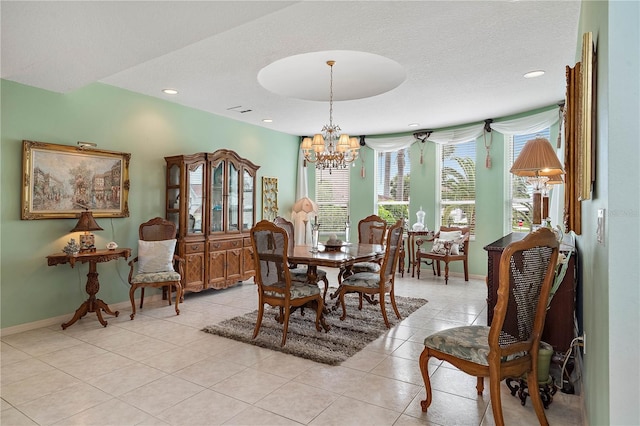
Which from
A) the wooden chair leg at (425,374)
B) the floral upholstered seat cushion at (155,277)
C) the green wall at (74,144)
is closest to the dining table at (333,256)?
the wooden chair leg at (425,374)

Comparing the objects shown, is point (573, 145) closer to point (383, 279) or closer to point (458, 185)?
point (383, 279)

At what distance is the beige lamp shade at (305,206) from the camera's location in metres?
7.27

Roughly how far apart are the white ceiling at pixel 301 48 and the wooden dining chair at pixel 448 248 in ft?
7.11

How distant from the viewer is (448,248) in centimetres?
611

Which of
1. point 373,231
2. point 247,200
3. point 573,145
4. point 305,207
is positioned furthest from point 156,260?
point 573,145

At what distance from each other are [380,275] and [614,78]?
2.92 m

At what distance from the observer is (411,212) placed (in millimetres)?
7199

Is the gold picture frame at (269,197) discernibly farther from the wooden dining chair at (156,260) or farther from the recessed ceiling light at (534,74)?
the recessed ceiling light at (534,74)

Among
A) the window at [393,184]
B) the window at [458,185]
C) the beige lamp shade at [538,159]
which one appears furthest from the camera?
the window at [393,184]

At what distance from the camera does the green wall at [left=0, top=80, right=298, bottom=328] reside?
→ 370cm

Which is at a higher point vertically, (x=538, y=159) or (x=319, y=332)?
(x=538, y=159)

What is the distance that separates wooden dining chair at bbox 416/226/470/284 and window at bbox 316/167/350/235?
201 centimetres

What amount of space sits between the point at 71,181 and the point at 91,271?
1.04 metres

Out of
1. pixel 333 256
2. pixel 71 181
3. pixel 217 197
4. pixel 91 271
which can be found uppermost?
pixel 71 181
